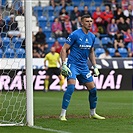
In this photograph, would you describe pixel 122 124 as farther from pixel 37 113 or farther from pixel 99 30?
pixel 99 30

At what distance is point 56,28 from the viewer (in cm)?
2770

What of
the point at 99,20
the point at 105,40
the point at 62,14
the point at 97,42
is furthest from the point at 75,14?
the point at 105,40

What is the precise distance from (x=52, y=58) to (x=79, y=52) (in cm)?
1232

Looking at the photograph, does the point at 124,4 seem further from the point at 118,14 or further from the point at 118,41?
the point at 118,41

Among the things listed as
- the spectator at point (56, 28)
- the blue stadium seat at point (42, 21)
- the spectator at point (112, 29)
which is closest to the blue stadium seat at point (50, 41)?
the spectator at point (56, 28)

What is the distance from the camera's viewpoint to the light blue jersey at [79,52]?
1203cm

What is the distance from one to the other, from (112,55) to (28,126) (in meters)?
17.2

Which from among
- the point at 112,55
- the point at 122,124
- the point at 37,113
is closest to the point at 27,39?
the point at 122,124

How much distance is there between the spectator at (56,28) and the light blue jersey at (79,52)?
15377 mm

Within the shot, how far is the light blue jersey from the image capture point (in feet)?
39.5

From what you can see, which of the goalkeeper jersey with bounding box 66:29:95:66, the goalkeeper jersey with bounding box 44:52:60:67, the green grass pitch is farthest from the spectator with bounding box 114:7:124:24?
the goalkeeper jersey with bounding box 66:29:95:66

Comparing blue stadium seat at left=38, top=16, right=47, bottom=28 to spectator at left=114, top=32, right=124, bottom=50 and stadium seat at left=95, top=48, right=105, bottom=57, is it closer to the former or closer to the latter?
stadium seat at left=95, top=48, right=105, bottom=57

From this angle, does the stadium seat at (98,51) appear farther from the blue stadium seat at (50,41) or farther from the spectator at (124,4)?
the spectator at (124,4)

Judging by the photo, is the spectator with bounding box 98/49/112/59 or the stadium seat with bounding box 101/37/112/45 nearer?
the spectator with bounding box 98/49/112/59
